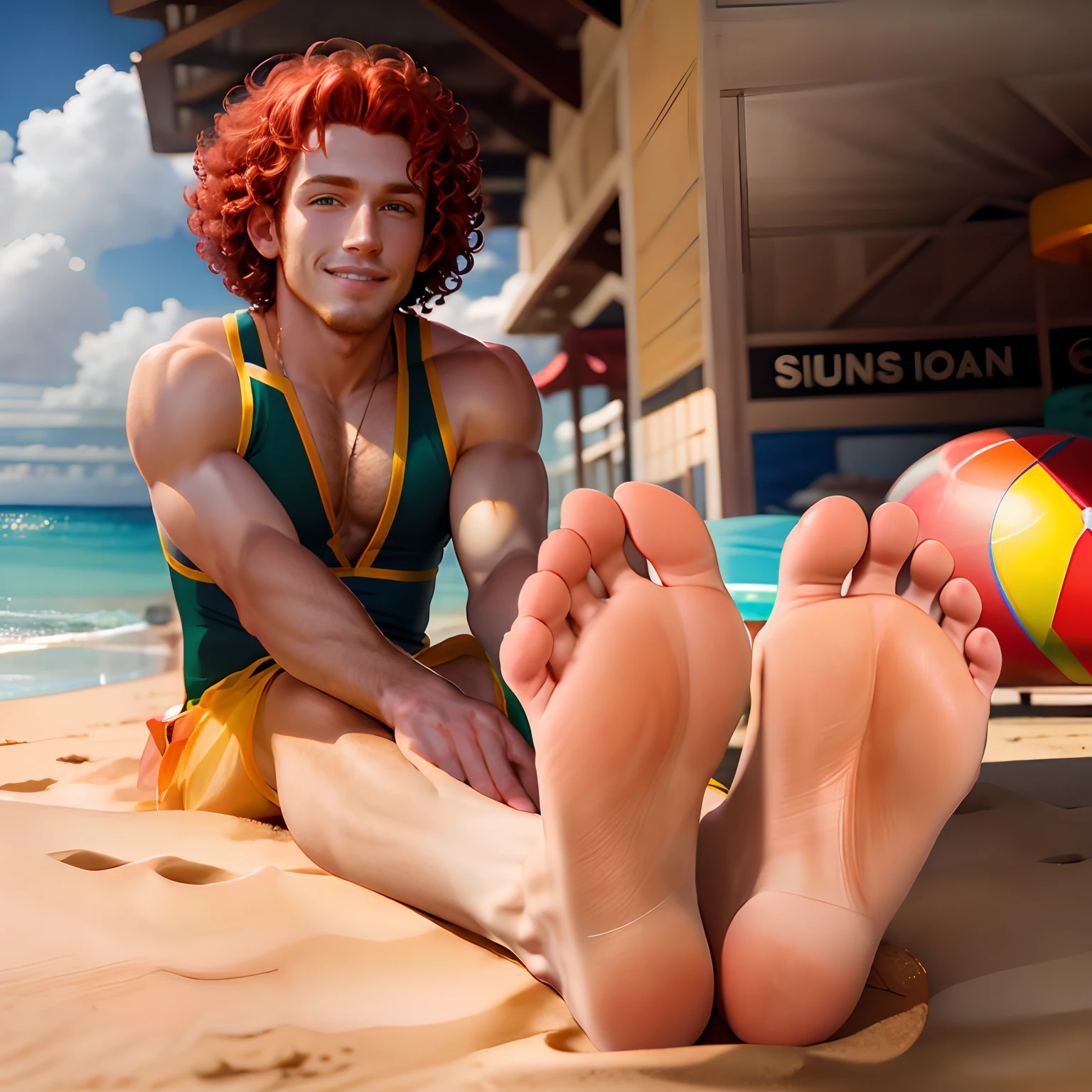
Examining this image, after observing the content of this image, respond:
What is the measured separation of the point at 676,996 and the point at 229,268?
93 centimetres

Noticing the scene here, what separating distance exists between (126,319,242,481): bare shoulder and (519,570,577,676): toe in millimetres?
522

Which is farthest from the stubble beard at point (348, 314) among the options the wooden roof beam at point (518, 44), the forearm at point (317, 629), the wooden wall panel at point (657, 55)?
the wooden roof beam at point (518, 44)

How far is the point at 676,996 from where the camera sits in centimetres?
55

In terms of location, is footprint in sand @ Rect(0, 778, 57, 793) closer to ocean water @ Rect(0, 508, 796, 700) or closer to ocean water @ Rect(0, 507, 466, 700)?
ocean water @ Rect(0, 508, 796, 700)

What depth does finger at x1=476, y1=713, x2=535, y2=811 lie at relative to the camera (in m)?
0.72

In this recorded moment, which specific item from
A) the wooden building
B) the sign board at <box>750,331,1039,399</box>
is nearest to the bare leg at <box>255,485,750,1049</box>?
the wooden building

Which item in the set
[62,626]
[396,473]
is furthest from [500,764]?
[62,626]

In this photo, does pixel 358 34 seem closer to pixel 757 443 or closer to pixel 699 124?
pixel 699 124

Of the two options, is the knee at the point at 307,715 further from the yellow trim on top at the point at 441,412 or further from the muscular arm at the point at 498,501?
the yellow trim on top at the point at 441,412

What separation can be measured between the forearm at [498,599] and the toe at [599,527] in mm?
367

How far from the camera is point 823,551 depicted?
2.01ft

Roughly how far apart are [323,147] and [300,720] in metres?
0.56

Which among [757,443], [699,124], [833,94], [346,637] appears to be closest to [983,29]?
[833,94]

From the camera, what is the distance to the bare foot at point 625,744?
21.0 inches
